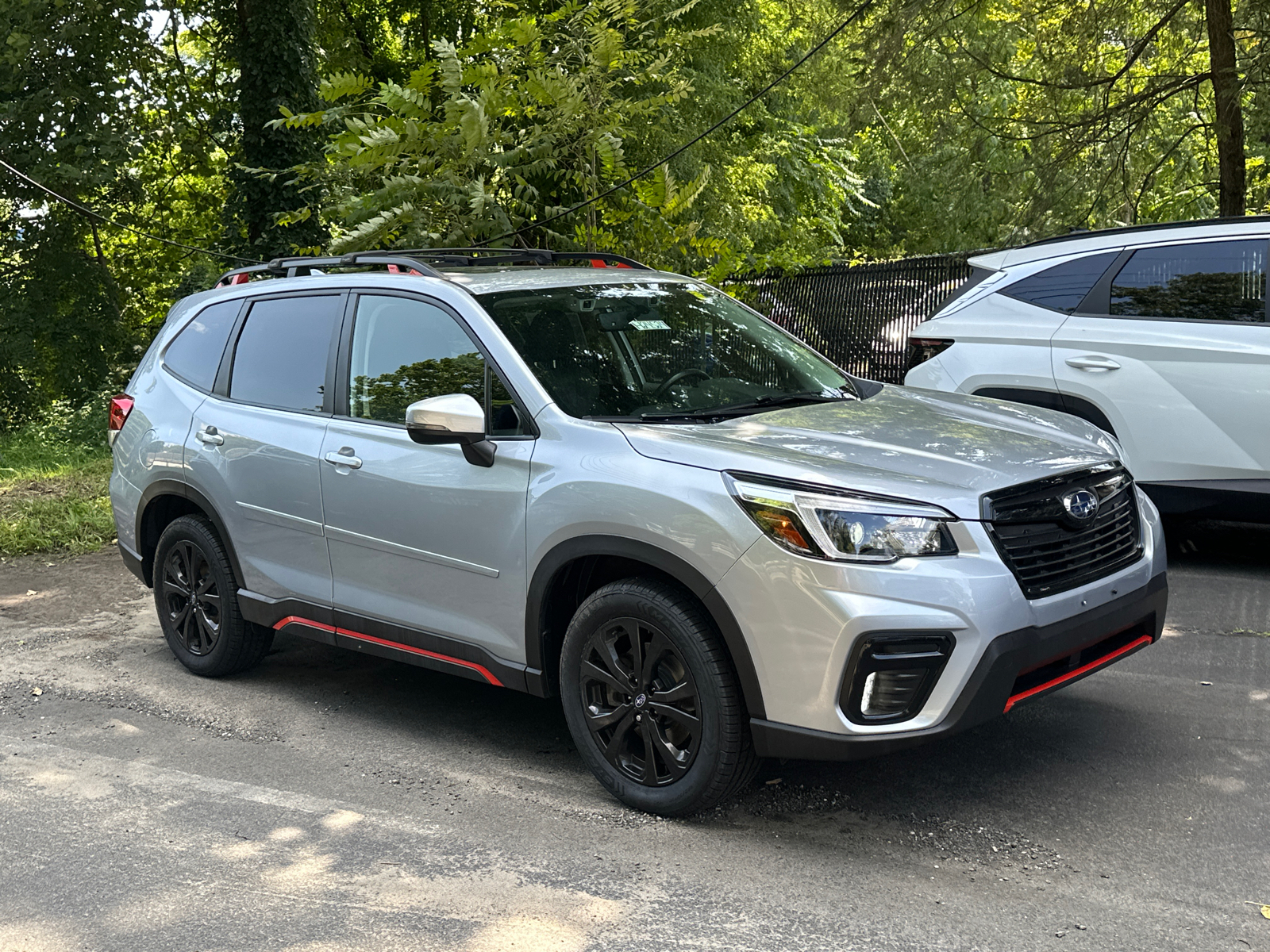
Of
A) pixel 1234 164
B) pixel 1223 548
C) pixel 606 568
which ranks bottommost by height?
pixel 1223 548

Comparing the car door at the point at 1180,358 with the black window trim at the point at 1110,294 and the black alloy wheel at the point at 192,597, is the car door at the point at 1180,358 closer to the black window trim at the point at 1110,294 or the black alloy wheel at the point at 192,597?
the black window trim at the point at 1110,294

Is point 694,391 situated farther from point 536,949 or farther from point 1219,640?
point 1219,640

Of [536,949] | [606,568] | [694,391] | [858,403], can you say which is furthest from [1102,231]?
[536,949]

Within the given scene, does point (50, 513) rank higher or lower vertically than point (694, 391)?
lower

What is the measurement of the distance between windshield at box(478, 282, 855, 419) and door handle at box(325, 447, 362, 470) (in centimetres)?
80

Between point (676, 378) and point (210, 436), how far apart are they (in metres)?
2.28

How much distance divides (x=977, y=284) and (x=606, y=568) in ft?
13.7

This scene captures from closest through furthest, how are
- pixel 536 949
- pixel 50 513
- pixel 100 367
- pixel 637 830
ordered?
pixel 536 949, pixel 637 830, pixel 50 513, pixel 100 367

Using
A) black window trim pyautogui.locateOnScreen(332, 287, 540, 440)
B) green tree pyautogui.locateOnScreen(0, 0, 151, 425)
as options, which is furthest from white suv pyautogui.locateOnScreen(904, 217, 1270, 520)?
green tree pyautogui.locateOnScreen(0, 0, 151, 425)

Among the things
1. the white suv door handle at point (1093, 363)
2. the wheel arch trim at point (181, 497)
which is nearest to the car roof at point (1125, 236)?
the white suv door handle at point (1093, 363)

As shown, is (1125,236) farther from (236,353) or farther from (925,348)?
(236,353)

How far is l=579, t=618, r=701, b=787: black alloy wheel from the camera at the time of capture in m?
4.00

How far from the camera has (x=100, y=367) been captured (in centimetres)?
2181

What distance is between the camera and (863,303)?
1285 centimetres
